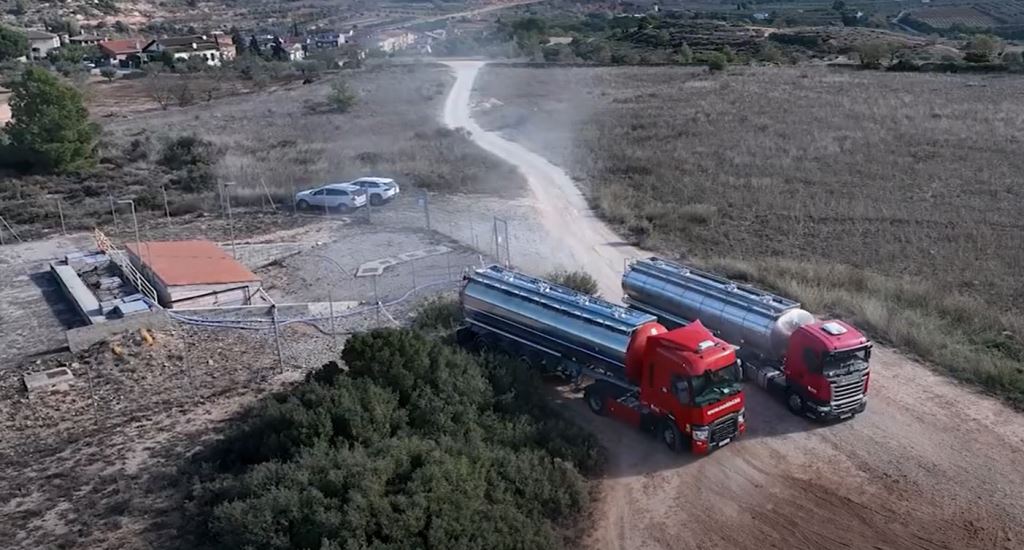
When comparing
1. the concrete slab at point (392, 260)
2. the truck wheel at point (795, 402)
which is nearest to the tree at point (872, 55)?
the concrete slab at point (392, 260)

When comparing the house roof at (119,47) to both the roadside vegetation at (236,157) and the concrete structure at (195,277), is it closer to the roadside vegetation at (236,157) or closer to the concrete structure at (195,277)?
the roadside vegetation at (236,157)

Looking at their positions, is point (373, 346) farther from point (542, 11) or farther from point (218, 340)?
point (542, 11)

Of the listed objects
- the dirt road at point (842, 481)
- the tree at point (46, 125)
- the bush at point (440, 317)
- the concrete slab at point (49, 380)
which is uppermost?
the tree at point (46, 125)

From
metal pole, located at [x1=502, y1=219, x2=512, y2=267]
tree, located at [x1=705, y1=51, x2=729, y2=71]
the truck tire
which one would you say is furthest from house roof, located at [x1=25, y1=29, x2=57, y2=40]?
the truck tire

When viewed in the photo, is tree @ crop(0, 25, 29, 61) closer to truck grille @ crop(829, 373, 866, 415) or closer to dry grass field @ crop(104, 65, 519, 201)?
dry grass field @ crop(104, 65, 519, 201)

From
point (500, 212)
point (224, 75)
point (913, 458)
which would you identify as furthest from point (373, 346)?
point (224, 75)

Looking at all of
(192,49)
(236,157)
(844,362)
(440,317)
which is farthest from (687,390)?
(192,49)

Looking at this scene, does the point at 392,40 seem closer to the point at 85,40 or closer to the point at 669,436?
the point at 85,40

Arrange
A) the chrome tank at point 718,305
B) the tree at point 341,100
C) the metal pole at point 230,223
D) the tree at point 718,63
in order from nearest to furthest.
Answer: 1. the chrome tank at point 718,305
2. the metal pole at point 230,223
3. the tree at point 341,100
4. the tree at point 718,63
